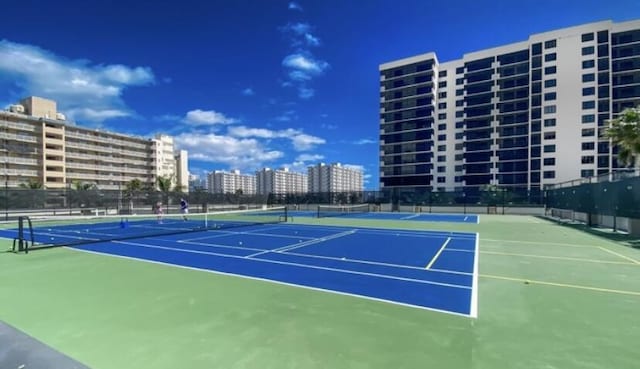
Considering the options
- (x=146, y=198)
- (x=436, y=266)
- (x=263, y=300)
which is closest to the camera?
(x=263, y=300)

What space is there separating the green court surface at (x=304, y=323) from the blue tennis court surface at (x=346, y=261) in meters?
0.50

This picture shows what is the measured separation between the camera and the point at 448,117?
6700 centimetres

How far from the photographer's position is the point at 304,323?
14.7 feet

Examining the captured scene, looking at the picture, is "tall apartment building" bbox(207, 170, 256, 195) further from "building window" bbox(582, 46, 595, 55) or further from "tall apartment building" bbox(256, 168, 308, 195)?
"building window" bbox(582, 46, 595, 55)

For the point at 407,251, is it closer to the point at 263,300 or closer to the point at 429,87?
the point at 263,300

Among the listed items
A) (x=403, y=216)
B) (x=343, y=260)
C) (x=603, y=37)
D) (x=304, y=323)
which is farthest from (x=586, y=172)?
(x=304, y=323)

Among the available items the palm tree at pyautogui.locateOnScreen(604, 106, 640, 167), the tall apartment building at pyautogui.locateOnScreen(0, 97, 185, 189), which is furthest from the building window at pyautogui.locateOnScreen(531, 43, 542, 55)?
the tall apartment building at pyautogui.locateOnScreen(0, 97, 185, 189)

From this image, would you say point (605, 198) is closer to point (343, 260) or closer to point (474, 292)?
point (343, 260)

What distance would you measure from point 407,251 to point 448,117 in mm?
62795

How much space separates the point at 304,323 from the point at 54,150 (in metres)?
88.4

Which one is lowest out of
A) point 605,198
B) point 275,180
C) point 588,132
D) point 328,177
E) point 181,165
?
point 605,198

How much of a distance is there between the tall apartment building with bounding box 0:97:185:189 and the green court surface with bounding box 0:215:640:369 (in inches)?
2772

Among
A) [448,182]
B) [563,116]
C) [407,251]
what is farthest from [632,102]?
[407,251]

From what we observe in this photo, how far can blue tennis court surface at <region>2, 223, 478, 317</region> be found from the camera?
6051mm
